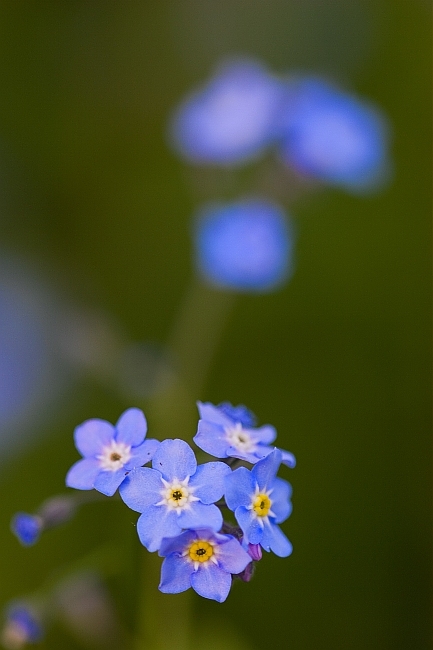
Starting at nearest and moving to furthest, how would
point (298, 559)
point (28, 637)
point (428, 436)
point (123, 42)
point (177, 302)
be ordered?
1. point (28, 637)
2. point (298, 559)
3. point (428, 436)
4. point (177, 302)
5. point (123, 42)

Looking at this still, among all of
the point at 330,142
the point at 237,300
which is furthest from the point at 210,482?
the point at 237,300

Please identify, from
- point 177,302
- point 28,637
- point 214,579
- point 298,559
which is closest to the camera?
point 214,579

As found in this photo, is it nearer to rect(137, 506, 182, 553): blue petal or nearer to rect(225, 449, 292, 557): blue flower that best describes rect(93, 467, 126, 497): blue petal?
rect(137, 506, 182, 553): blue petal

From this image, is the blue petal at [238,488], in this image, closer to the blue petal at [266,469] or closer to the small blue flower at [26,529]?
the blue petal at [266,469]

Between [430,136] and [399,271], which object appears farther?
[430,136]

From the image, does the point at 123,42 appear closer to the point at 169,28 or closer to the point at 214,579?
the point at 169,28

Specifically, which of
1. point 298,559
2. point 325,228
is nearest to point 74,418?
point 298,559

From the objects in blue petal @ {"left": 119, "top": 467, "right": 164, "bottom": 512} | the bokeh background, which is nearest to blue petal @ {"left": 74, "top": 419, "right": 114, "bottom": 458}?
blue petal @ {"left": 119, "top": 467, "right": 164, "bottom": 512}
